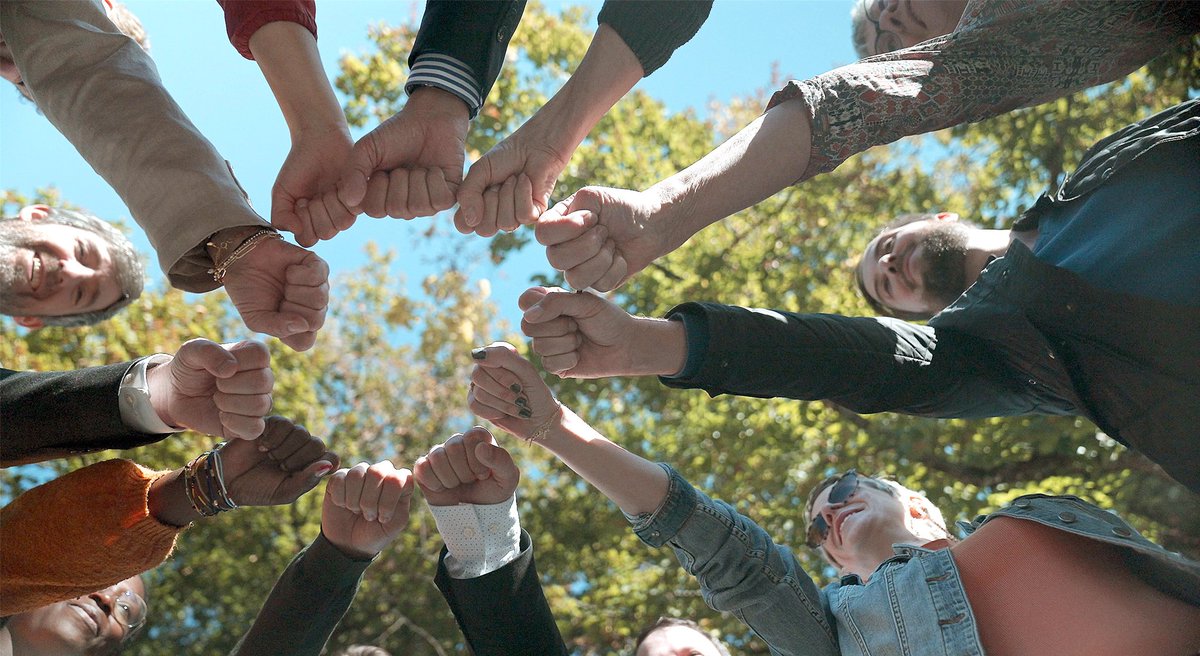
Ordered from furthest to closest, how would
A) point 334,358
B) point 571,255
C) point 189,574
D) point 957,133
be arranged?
1. point 334,358
2. point 189,574
3. point 957,133
4. point 571,255

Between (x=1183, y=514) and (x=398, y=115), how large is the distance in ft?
15.3

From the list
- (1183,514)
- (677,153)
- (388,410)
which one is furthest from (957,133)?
(388,410)

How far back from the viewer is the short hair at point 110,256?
2957 mm

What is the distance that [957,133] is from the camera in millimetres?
6137

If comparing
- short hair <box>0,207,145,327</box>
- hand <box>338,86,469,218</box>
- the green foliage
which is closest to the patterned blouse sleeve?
hand <box>338,86,469,218</box>

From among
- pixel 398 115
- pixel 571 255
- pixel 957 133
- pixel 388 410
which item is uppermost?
pixel 957 133

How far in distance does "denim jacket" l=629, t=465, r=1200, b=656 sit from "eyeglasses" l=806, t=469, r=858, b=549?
50 cm

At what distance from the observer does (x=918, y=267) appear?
288 cm

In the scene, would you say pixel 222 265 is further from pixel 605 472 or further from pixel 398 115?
pixel 605 472

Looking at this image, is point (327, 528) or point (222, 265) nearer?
point (222, 265)

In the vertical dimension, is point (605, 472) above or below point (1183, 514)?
below

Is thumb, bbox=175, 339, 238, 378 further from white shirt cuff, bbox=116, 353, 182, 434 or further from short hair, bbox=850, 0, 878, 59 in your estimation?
short hair, bbox=850, 0, 878, 59

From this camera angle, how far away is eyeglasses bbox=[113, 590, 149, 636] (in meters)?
2.87

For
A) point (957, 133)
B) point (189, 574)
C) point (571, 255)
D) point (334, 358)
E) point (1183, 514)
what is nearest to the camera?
point (571, 255)
